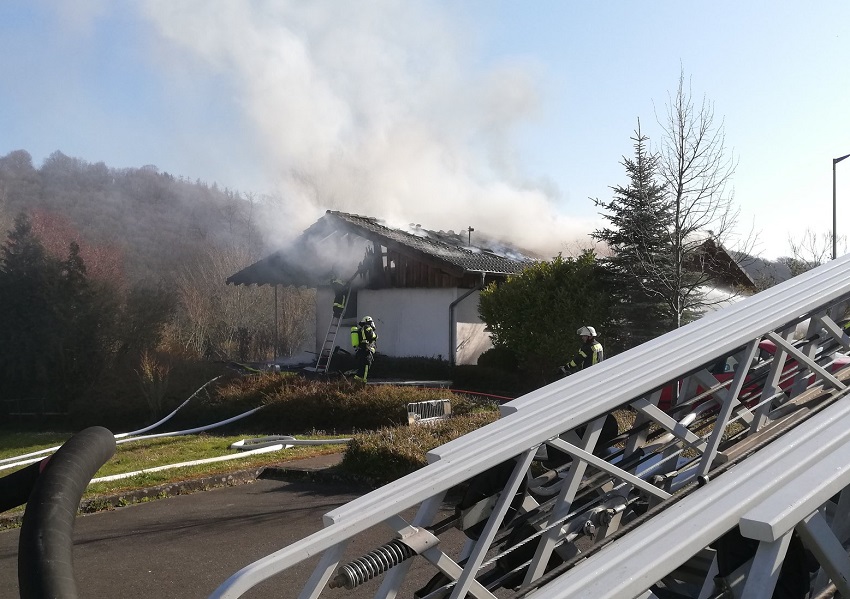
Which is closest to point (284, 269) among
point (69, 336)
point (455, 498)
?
point (69, 336)

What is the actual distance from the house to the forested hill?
22.3m

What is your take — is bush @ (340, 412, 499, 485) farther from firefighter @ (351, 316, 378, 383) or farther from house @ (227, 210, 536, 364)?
house @ (227, 210, 536, 364)

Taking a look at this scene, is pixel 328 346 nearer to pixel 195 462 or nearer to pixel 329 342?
pixel 329 342

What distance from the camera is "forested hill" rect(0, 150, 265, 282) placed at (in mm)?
48281

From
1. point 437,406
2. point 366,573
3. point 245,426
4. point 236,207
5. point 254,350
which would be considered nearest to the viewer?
point 366,573

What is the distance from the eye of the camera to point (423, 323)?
19234 millimetres

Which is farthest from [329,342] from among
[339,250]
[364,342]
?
[364,342]

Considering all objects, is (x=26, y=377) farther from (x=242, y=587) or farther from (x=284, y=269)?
(x=242, y=587)

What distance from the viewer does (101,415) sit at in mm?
16719

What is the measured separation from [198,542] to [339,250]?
16039 millimetres

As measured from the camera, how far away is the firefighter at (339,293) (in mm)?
20672

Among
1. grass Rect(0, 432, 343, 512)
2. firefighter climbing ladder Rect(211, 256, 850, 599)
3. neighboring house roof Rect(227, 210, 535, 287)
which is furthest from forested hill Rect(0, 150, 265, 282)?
firefighter climbing ladder Rect(211, 256, 850, 599)

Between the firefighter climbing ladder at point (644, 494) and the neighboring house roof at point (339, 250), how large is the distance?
605 inches

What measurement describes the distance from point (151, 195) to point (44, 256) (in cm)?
4883
